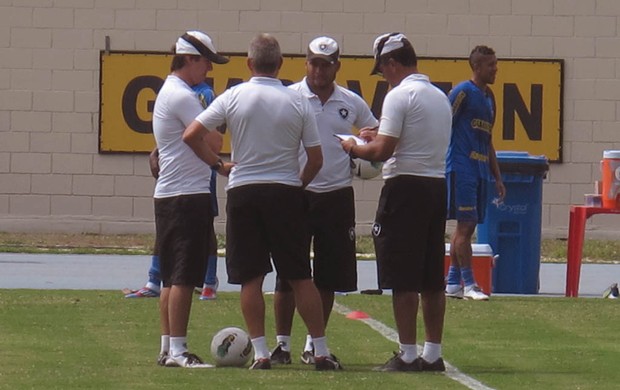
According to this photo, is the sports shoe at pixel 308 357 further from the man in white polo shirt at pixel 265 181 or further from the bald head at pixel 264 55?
the bald head at pixel 264 55

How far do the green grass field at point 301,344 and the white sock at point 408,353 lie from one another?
155 mm

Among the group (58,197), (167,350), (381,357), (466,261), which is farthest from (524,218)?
(58,197)

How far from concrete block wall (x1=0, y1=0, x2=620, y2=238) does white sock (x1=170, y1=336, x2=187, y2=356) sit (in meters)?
11.3

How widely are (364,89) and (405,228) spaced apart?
38.1ft

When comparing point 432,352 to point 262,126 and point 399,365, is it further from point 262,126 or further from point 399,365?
point 262,126

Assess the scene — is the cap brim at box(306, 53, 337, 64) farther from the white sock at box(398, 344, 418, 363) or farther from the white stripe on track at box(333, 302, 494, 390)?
the white stripe on track at box(333, 302, 494, 390)

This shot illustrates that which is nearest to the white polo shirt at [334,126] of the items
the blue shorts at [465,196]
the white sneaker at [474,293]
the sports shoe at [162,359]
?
the sports shoe at [162,359]

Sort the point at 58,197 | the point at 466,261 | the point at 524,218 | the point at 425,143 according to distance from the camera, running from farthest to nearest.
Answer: the point at 58,197, the point at 524,218, the point at 466,261, the point at 425,143

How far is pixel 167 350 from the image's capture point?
8625 mm

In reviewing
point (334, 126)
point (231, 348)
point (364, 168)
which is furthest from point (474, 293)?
point (231, 348)

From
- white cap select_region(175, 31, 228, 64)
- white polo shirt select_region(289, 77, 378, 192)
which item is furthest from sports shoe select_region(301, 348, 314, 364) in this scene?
white cap select_region(175, 31, 228, 64)

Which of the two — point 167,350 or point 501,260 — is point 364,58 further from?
point 167,350

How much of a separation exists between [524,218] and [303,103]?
5867mm

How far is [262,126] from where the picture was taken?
8.17 metres
